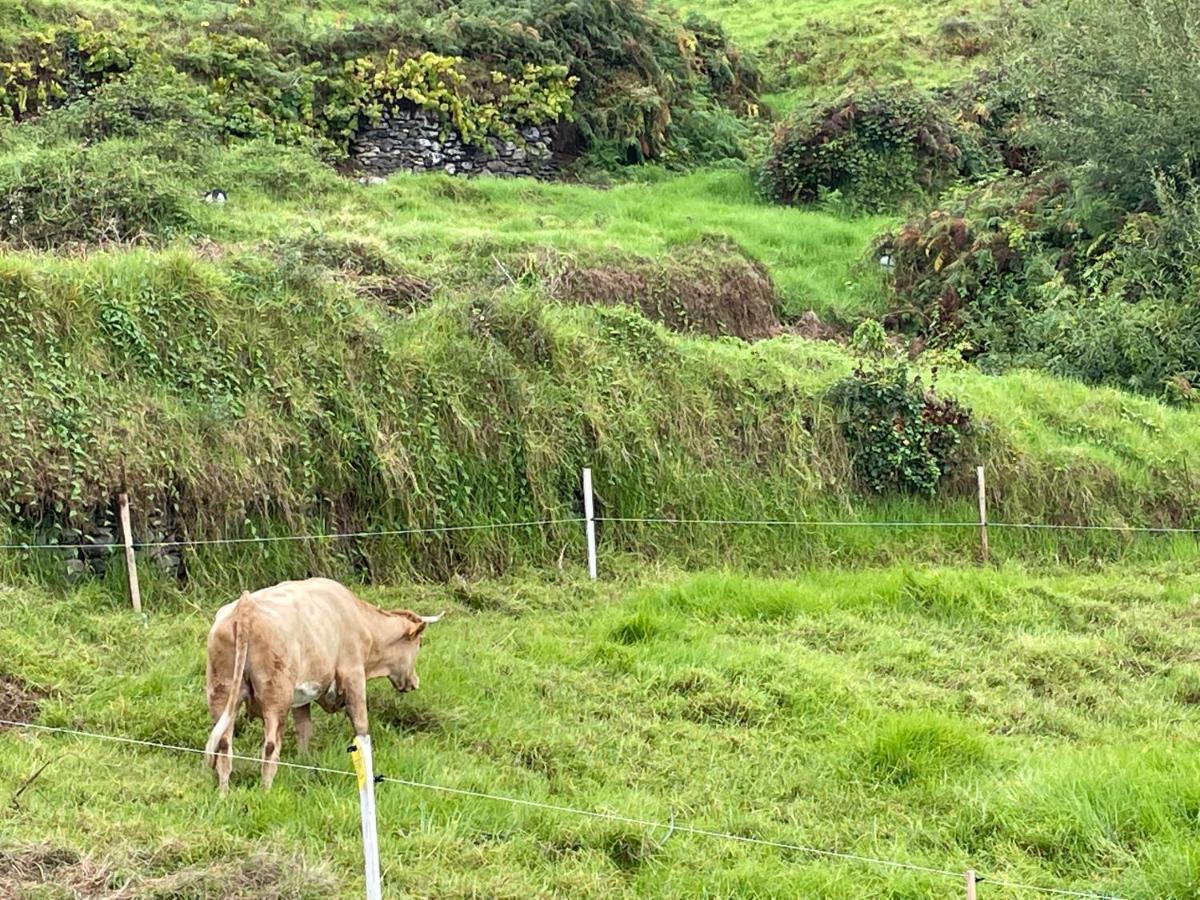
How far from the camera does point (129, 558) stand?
29.5 feet

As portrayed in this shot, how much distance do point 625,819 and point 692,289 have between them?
37.1 feet

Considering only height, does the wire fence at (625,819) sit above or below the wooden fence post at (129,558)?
below

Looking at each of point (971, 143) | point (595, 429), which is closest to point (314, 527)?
point (595, 429)

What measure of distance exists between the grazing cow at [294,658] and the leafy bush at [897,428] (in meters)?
6.53

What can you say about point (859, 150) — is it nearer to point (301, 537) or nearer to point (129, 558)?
point (301, 537)

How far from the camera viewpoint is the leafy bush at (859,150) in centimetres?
2278

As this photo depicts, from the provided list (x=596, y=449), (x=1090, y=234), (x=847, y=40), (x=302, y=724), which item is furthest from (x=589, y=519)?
(x=847, y=40)

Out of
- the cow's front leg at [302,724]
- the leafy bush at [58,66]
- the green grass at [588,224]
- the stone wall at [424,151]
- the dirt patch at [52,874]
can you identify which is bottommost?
the cow's front leg at [302,724]

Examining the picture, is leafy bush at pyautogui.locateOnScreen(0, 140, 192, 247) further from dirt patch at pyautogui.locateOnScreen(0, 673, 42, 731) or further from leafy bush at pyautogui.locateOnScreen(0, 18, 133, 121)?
dirt patch at pyautogui.locateOnScreen(0, 673, 42, 731)

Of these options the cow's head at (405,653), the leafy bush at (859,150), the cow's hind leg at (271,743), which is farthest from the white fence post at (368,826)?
the leafy bush at (859,150)

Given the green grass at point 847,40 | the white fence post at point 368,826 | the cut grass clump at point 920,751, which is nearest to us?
the white fence post at point 368,826

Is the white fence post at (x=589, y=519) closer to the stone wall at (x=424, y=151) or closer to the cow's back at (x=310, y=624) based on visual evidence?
the cow's back at (x=310, y=624)

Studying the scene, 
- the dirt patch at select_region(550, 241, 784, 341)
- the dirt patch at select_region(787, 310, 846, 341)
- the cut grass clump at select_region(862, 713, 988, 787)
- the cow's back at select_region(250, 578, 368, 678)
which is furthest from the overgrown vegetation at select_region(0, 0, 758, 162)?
the cut grass clump at select_region(862, 713, 988, 787)

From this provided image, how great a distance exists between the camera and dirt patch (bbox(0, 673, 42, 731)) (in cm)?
706
